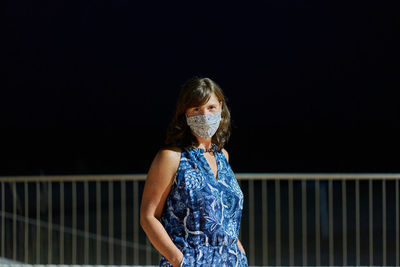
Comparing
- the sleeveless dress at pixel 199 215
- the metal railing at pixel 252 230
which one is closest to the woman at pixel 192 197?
the sleeveless dress at pixel 199 215

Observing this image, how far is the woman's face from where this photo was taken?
2.25 meters

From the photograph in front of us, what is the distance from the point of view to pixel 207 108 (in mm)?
2260

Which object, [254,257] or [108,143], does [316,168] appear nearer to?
[108,143]

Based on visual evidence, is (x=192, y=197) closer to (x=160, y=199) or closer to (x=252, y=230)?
(x=160, y=199)

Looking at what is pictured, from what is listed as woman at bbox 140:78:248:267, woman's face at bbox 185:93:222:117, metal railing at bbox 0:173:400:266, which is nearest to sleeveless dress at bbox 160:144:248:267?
woman at bbox 140:78:248:267

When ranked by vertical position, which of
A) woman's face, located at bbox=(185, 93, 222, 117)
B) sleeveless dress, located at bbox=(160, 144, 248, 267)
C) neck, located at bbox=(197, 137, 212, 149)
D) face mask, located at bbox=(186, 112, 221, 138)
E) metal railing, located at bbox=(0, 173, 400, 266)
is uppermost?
woman's face, located at bbox=(185, 93, 222, 117)

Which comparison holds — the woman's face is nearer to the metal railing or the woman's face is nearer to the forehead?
the forehead

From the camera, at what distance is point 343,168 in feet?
83.1

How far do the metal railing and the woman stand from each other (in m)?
3.35

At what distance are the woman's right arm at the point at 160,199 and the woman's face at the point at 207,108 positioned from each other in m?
0.18

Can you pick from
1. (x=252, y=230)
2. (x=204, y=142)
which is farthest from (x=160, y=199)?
(x=252, y=230)

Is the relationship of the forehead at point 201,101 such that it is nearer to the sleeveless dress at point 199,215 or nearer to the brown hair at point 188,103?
the brown hair at point 188,103

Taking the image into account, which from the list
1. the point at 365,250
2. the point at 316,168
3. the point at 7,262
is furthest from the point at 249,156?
the point at 7,262

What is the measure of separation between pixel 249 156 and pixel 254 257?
1978 centimetres
